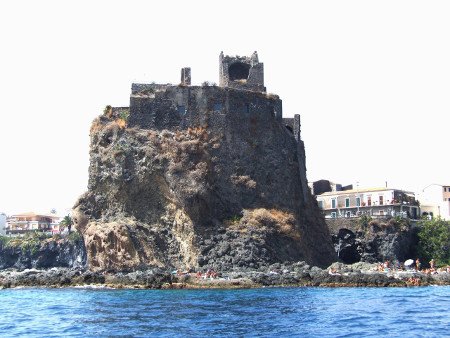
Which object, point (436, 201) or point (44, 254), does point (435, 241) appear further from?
point (44, 254)

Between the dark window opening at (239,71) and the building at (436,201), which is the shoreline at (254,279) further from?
the building at (436,201)

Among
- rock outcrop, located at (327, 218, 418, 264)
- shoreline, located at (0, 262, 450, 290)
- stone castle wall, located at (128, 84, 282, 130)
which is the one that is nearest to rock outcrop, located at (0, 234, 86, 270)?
rock outcrop, located at (327, 218, 418, 264)

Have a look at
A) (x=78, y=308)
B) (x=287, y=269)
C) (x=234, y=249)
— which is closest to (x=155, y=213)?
(x=234, y=249)

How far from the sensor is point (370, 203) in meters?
82.1

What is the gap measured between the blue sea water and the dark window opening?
29.8m

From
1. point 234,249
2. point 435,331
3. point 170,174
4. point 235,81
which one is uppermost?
point 235,81

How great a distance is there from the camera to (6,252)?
96.6m

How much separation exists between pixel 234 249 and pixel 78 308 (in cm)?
2054

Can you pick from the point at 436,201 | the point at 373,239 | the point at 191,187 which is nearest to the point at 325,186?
the point at 436,201

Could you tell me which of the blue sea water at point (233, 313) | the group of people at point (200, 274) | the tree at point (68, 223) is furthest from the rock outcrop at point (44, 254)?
the blue sea water at point (233, 313)

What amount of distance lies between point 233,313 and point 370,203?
169 feet

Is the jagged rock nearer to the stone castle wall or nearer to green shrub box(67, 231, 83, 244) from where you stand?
green shrub box(67, 231, 83, 244)

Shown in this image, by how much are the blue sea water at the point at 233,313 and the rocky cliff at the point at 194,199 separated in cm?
965

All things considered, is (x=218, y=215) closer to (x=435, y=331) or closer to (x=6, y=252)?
(x=435, y=331)
